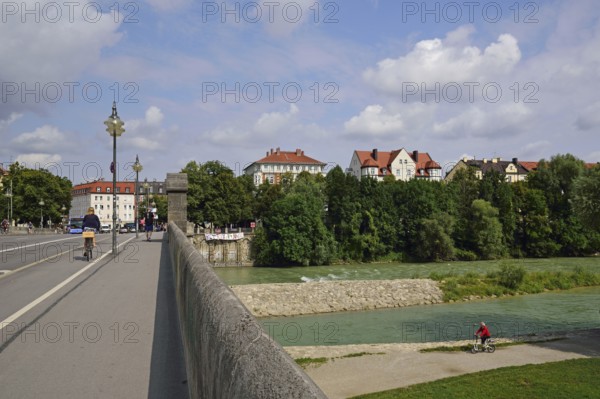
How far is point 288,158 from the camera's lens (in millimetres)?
140500

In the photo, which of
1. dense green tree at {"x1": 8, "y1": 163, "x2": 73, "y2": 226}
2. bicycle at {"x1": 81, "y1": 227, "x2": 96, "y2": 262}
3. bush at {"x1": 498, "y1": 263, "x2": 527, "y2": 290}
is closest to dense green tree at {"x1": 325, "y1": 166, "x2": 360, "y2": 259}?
bush at {"x1": 498, "y1": 263, "x2": 527, "y2": 290}

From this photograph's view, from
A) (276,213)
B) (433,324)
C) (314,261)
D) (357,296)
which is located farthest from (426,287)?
(276,213)

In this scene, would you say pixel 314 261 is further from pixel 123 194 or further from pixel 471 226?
pixel 123 194

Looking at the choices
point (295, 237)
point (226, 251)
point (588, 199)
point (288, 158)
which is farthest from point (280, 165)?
point (588, 199)

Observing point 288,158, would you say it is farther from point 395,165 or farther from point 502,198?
point 502,198

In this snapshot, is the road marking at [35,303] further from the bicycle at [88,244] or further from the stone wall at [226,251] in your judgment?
the stone wall at [226,251]

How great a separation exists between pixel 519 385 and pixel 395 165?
10590cm

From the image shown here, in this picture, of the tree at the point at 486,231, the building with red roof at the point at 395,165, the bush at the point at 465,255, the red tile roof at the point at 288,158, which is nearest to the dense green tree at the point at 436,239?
the bush at the point at 465,255

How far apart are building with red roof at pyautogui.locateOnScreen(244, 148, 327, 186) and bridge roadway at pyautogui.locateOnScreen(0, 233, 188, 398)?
409 ft

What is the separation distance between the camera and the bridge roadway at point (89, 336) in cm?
496

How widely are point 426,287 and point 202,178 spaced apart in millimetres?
45216

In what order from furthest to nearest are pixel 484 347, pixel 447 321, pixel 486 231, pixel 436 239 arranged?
1. pixel 486 231
2. pixel 436 239
3. pixel 447 321
4. pixel 484 347

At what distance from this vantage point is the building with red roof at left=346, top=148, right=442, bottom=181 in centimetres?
12225

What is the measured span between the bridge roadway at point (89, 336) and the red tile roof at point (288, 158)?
126 m
